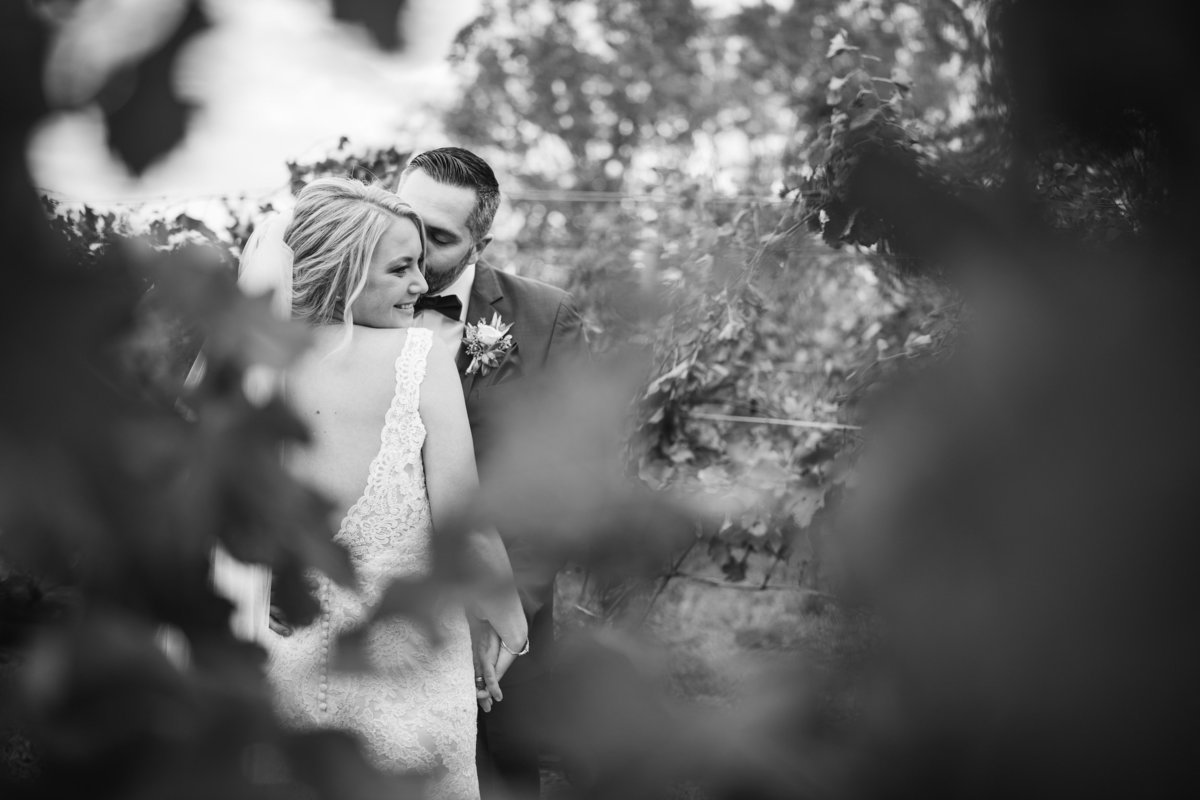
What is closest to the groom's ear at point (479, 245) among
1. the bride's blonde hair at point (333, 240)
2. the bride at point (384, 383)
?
the bride at point (384, 383)

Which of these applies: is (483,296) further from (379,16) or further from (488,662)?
(379,16)

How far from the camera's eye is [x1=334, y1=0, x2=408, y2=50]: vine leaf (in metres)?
0.47

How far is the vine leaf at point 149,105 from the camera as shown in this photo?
0.45 metres

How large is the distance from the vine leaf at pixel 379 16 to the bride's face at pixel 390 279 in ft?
7.78

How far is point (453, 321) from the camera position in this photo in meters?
3.62

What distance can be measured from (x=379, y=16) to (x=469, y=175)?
3283 mm

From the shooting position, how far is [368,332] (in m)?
2.66

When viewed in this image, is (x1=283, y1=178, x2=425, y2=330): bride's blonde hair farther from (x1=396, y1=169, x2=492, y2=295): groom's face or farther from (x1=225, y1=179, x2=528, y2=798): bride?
(x1=396, y1=169, x2=492, y2=295): groom's face

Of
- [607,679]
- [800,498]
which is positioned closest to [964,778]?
[607,679]

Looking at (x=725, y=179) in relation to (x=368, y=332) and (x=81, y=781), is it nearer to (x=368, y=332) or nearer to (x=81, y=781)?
(x=368, y=332)

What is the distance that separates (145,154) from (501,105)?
74.1 feet

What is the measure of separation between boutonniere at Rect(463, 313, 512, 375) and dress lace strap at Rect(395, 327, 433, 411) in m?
0.82

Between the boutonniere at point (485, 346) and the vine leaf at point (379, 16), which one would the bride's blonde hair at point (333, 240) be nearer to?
the boutonniere at point (485, 346)

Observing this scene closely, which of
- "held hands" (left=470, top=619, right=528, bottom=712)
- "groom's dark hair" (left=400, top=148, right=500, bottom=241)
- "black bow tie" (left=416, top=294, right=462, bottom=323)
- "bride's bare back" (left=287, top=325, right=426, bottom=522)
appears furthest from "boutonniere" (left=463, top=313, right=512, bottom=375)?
"held hands" (left=470, top=619, right=528, bottom=712)
